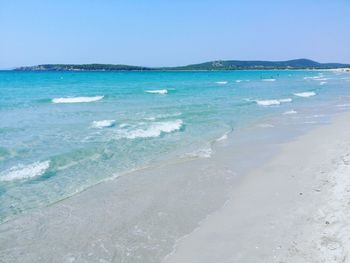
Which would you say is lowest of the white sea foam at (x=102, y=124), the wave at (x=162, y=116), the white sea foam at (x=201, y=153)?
the wave at (x=162, y=116)

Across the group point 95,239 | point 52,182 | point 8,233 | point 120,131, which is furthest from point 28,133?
point 95,239

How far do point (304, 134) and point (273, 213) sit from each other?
10.3 metres

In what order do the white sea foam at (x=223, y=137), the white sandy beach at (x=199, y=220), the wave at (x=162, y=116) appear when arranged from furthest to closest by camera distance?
the wave at (x=162, y=116)
the white sea foam at (x=223, y=137)
the white sandy beach at (x=199, y=220)

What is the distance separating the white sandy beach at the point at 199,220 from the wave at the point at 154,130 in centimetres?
566

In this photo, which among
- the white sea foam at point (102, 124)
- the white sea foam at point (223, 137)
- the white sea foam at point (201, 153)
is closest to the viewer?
the white sea foam at point (201, 153)

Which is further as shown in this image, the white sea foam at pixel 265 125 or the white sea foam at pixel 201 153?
the white sea foam at pixel 265 125

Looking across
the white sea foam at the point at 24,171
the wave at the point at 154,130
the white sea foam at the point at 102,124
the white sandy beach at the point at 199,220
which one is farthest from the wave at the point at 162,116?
the white sandy beach at the point at 199,220

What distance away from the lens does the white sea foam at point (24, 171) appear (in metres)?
11.1

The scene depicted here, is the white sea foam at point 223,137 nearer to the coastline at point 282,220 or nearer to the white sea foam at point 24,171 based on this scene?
the coastline at point 282,220

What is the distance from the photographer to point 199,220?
26.0ft

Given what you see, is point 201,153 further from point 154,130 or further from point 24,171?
point 24,171

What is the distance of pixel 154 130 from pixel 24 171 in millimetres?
7921

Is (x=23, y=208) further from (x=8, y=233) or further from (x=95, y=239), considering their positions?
(x=95, y=239)

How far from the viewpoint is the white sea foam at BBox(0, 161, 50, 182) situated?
36.4ft
